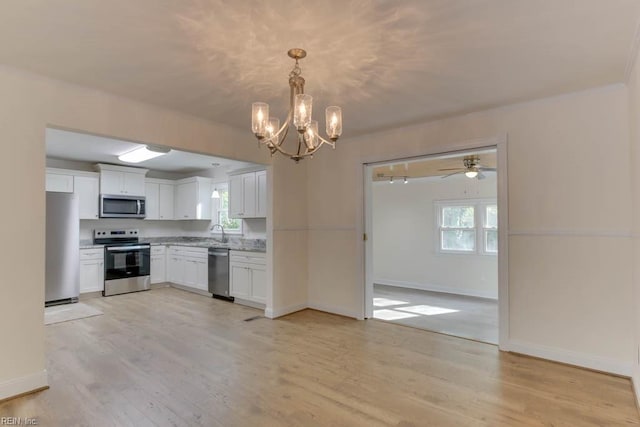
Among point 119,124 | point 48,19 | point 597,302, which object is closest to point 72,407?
point 119,124

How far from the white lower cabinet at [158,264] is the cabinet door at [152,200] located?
72 cm

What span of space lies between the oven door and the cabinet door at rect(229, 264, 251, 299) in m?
2.07

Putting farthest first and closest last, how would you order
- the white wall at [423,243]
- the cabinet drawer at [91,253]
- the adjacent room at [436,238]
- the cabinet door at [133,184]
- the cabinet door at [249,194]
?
the cabinet door at [133,184] < the white wall at [423,243] < the cabinet drawer at [91,253] < the cabinet door at [249,194] < the adjacent room at [436,238]

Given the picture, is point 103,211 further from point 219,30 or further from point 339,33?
point 339,33

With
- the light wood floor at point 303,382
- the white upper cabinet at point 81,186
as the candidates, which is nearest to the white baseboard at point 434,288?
the light wood floor at point 303,382

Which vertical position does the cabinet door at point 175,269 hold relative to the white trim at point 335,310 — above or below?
above

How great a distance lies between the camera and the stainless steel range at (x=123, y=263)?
6.00 meters

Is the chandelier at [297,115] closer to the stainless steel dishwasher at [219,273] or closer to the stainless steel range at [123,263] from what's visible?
the stainless steel dishwasher at [219,273]

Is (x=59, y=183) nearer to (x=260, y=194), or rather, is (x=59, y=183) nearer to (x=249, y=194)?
(x=249, y=194)

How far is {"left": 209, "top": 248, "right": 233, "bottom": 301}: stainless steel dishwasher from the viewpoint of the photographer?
18.4 feet

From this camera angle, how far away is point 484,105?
11.1 ft

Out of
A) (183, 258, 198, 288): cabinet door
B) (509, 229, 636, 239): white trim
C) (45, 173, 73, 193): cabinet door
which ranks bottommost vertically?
(183, 258, 198, 288): cabinet door

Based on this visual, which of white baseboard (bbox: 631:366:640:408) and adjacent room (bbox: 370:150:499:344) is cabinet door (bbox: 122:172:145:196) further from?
white baseboard (bbox: 631:366:640:408)

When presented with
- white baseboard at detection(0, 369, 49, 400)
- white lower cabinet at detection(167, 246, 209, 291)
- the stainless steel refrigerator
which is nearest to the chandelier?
white baseboard at detection(0, 369, 49, 400)
